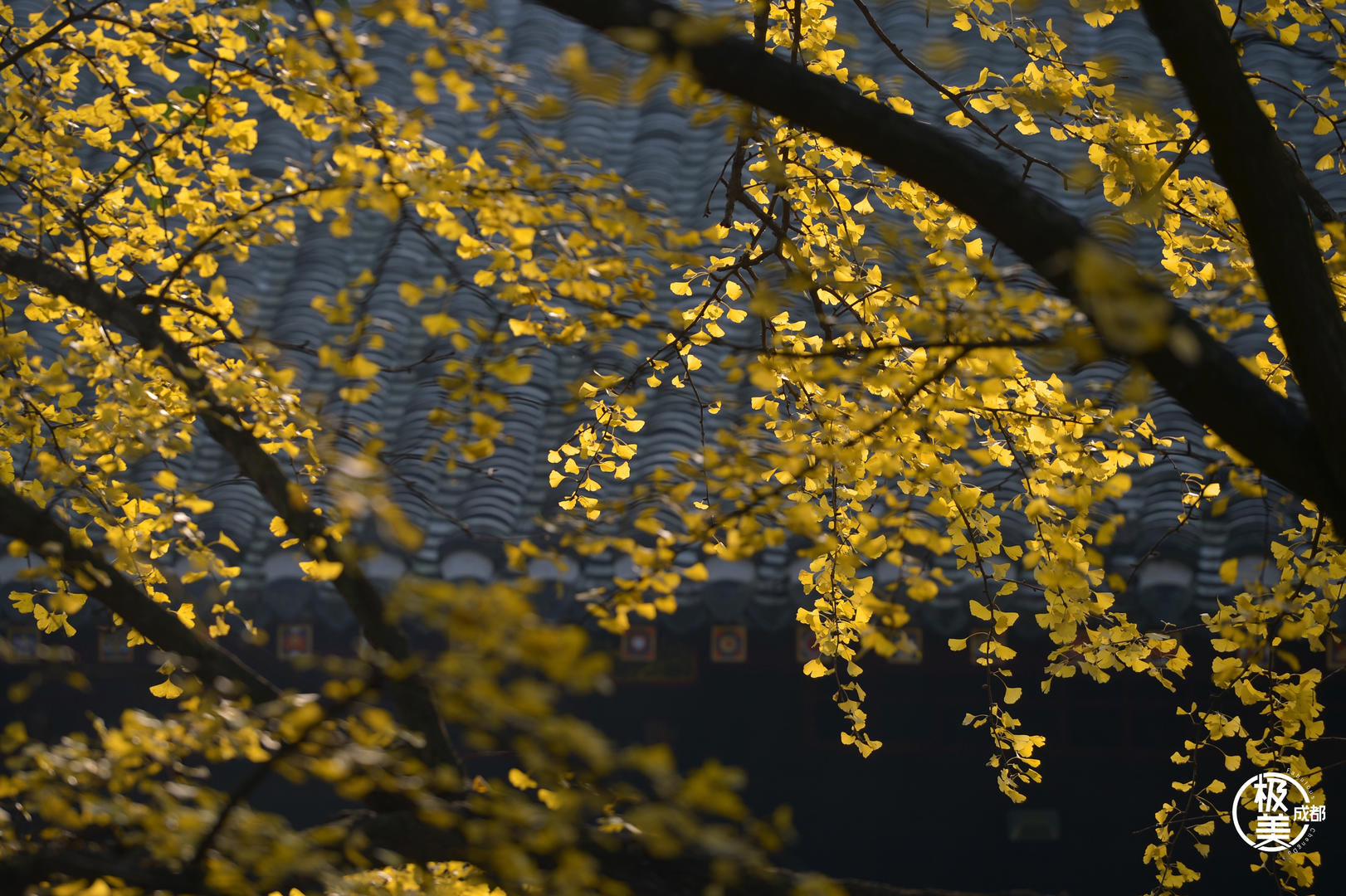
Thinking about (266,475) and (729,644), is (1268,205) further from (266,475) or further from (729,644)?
(729,644)

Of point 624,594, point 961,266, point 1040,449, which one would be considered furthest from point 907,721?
point 624,594

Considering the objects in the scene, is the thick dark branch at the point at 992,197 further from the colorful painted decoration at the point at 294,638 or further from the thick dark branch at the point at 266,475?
the colorful painted decoration at the point at 294,638

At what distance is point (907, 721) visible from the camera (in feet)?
21.2

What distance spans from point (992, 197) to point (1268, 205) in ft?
1.51

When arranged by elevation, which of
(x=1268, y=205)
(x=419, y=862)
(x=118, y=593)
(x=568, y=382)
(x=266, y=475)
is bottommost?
(x=419, y=862)

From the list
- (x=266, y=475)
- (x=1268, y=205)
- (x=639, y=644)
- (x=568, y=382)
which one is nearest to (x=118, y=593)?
(x=266, y=475)

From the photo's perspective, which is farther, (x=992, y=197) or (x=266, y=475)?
(x=266, y=475)

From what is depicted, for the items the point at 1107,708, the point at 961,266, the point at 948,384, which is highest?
the point at 961,266

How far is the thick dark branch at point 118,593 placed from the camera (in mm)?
2268

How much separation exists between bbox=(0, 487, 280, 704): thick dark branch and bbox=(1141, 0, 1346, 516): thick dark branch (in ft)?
7.24

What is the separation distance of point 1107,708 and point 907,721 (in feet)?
3.86

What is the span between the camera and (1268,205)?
1849mm

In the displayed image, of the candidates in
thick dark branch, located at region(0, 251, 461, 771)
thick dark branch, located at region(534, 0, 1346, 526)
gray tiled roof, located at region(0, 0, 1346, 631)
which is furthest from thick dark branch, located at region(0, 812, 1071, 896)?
thick dark branch, located at region(534, 0, 1346, 526)

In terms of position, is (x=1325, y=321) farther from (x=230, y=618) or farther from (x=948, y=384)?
(x=230, y=618)
